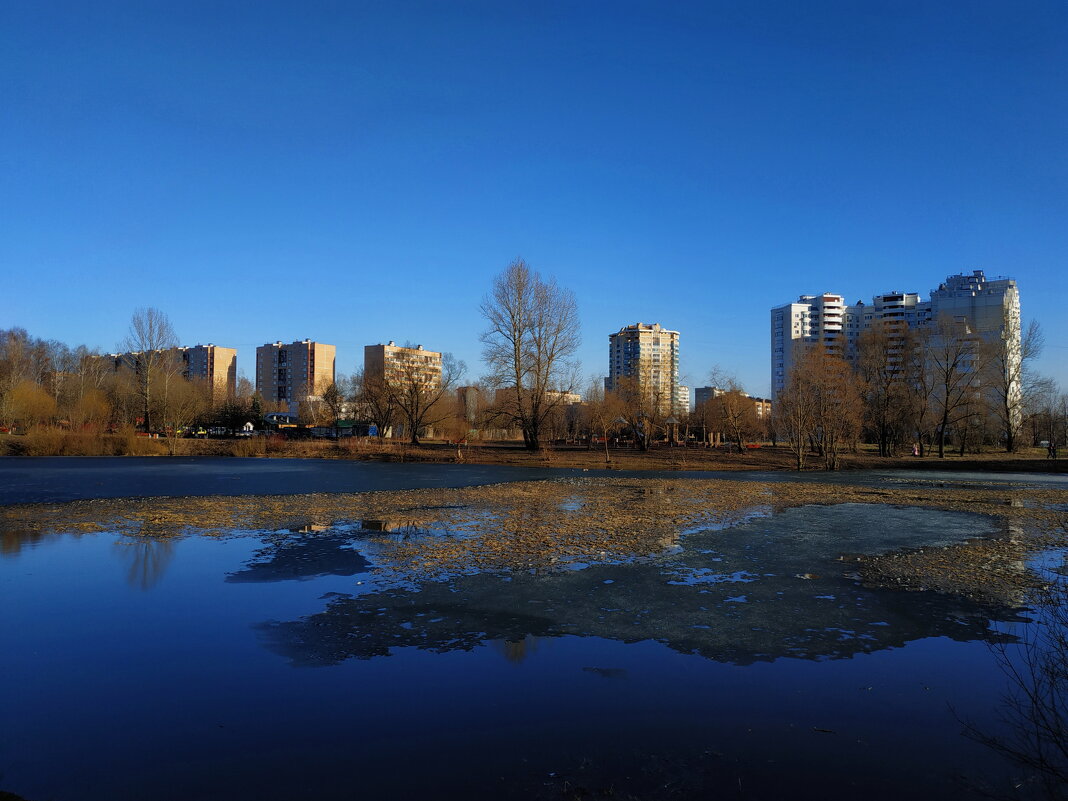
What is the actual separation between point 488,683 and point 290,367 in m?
174

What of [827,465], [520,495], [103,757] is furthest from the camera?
[827,465]

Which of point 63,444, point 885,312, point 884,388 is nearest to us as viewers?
point 63,444

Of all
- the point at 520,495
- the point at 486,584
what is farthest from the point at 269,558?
the point at 520,495

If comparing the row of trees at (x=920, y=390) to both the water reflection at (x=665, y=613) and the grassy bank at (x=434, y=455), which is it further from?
the water reflection at (x=665, y=613)

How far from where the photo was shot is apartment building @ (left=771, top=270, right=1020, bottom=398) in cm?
10300

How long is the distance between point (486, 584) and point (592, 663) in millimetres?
3320

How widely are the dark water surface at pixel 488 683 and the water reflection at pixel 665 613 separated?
47 millimetres

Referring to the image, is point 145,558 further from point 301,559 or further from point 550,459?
point 550,459

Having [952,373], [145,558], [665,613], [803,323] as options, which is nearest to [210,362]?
[803,323]

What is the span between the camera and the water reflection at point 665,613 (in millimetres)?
7027

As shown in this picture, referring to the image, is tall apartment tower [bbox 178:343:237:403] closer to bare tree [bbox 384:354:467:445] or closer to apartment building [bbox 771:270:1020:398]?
bare tree [bbox 384:354:467:445]

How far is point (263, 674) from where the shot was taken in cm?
607

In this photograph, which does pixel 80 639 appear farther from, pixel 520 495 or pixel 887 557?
pixel 520 495

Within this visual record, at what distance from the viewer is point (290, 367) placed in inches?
6614
